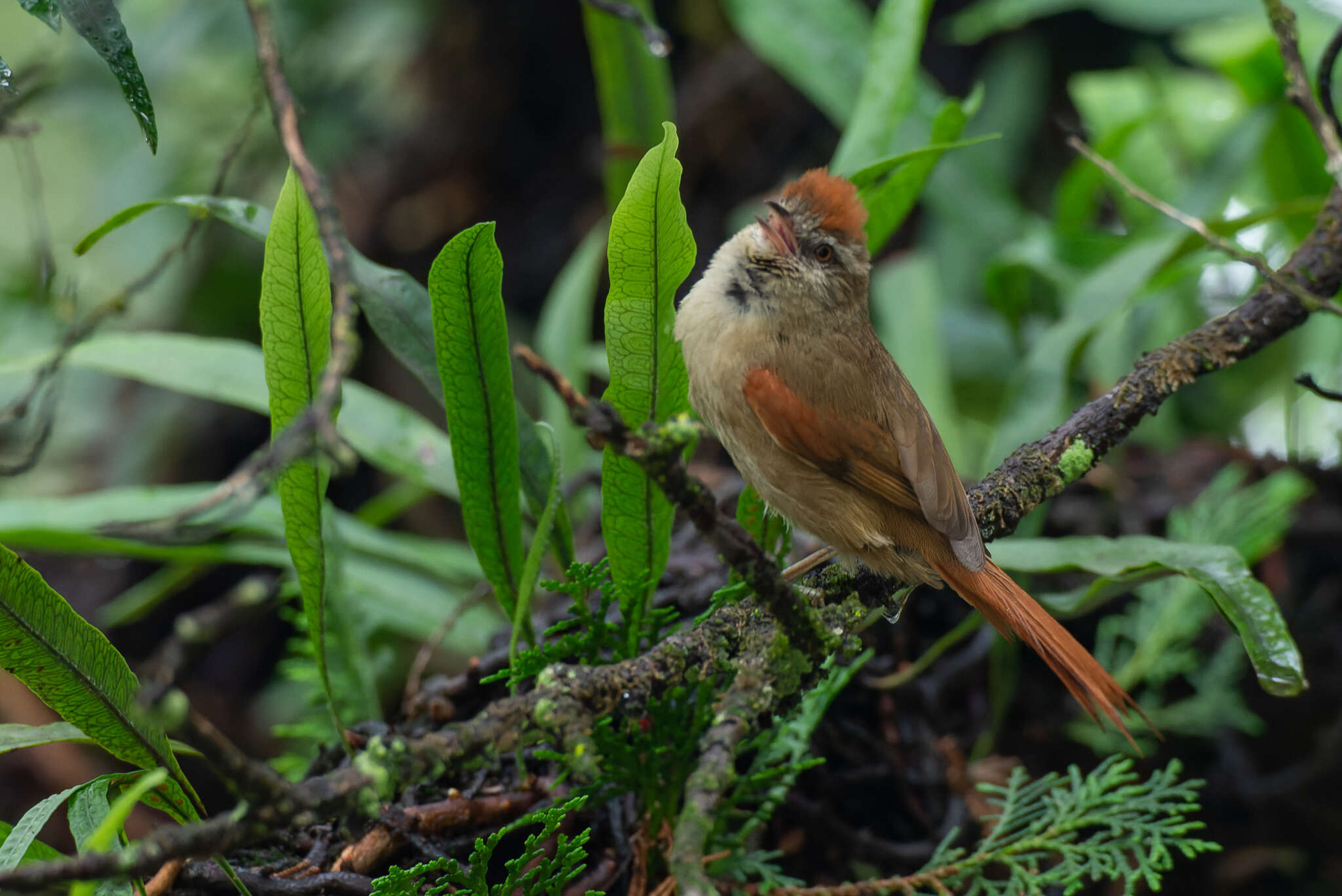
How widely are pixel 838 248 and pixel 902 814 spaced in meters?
1.04

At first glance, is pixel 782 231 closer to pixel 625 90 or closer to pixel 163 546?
pixel 625 90

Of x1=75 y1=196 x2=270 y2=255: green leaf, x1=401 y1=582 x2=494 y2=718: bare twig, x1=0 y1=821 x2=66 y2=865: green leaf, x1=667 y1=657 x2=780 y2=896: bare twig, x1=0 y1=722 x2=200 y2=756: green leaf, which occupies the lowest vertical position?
x1=401 y1=582 x2=494 y2=718: bare twig

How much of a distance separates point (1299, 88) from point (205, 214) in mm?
1621

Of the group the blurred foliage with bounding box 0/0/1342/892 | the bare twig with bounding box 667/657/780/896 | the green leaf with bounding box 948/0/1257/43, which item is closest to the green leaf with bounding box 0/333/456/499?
the blurred foliage with bounding box 0/0/1342/892

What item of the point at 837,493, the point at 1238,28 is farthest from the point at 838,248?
the point at 1238,28

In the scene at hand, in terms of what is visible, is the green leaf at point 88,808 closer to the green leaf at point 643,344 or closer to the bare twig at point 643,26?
the green leaf at point 643,344

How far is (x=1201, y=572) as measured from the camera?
1.35m

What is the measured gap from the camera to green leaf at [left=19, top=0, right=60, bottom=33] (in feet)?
3.49

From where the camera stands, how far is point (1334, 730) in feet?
7.02

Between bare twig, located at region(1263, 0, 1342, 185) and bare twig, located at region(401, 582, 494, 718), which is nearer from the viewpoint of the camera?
bare twig, located at region(1263, 0, 1342, 185)

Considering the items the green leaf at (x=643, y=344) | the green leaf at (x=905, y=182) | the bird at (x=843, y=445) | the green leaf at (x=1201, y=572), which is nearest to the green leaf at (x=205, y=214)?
the green leaf at (x=643, y=344)

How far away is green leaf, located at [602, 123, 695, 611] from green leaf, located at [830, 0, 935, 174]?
0.85 m

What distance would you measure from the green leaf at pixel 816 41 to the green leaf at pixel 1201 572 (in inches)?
62.6

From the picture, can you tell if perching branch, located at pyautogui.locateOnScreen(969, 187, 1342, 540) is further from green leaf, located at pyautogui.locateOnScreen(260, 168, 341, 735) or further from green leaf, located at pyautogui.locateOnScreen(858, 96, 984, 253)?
green leaf, located at pyautogui.locateOnScreen(260, 168, 341, 735)
